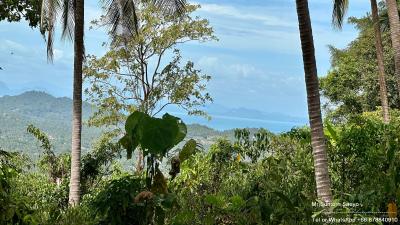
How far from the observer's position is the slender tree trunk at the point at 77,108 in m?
10.7

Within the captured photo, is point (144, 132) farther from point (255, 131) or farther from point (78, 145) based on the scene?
point (78, 145)

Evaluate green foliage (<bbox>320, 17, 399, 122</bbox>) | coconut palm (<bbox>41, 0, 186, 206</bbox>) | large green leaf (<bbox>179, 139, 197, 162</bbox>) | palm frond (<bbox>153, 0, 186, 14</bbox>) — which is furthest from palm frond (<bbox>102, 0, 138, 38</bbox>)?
green foliage (<bbox>320, 17, 399, 122</bbox>)

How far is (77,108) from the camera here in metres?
10.9

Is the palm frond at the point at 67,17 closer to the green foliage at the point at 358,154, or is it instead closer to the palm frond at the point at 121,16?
the palm frond at the point at 121,16

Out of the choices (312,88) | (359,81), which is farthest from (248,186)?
(359,81)

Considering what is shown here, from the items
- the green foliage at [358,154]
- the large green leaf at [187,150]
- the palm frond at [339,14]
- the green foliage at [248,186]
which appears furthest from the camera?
the palm frond at [339,14]

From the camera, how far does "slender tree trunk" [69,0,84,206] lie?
10.7 m

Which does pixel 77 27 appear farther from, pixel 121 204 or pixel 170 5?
pixel 121 204

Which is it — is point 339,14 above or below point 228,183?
above

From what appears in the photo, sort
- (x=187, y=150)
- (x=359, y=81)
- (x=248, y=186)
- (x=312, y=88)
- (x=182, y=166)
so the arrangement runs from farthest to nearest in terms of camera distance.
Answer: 1. (x=359, y=81)
2. (x=182, y=166)
3. (x=248, y=186)
4. (x=312, y=88)
5. (x=187, y=150)

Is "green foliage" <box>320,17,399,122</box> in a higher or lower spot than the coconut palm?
higher

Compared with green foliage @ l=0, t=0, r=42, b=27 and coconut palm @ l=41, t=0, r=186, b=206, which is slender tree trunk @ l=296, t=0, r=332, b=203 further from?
green foliage @ l=0, t=0, r=42, b=27

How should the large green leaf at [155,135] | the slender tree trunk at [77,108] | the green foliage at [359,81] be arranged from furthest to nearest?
the green foliage at [359,81]
the slender tree trunk at [77,108]
the large green leaf at [155,135]

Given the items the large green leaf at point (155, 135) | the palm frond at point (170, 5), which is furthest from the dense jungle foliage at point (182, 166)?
the palm frond at point (170, 5)
